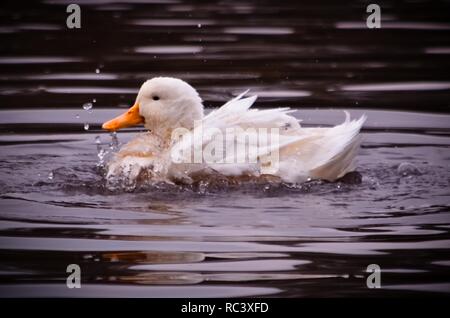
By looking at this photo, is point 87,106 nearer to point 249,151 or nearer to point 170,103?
point 170,103

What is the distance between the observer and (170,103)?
884 cm

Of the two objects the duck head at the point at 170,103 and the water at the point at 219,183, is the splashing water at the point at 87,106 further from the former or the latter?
the duck head at the point at 170,103

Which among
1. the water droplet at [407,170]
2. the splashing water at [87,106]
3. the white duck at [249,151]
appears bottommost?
the water droplet at [407,170]

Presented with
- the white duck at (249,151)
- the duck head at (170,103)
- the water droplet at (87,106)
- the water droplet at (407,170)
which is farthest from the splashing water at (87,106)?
the water droplet at (407,170)

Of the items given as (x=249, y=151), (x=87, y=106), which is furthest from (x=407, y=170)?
(x=87, y=106)

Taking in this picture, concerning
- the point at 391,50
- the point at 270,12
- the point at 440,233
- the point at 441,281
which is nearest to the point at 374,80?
the point at 391,50

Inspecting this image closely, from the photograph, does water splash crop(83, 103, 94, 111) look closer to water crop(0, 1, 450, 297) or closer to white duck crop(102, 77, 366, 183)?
water crop(0, 1, 450, 297)

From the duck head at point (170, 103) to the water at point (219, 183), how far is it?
0.68m

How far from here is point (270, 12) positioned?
1567cm

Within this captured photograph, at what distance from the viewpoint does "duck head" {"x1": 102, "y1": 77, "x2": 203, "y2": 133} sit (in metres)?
8.81

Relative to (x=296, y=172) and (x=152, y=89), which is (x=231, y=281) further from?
(x=152, y=89)

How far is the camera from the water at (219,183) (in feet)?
21.8

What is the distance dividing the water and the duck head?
684 millimetres
